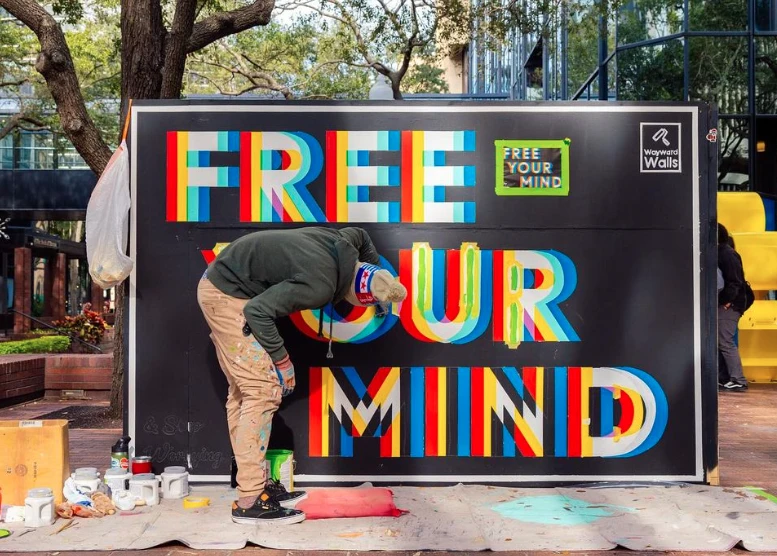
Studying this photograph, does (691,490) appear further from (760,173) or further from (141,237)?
(760,173)

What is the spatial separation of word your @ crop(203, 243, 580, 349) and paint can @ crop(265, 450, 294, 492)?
A: 37.6 inches

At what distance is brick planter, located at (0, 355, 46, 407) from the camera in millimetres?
10023

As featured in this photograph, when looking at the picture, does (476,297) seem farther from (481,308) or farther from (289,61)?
(289,61)

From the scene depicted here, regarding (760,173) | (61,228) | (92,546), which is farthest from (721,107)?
(61,228)

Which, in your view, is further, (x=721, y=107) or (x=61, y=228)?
(x=61, y=228)

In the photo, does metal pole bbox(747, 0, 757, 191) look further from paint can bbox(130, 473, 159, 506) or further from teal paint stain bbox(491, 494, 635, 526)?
paint can bbox(130, 473, 159, 506)

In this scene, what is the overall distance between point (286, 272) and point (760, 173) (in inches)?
584

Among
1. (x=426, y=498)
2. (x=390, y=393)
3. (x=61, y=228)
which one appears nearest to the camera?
(x=426, y=498)

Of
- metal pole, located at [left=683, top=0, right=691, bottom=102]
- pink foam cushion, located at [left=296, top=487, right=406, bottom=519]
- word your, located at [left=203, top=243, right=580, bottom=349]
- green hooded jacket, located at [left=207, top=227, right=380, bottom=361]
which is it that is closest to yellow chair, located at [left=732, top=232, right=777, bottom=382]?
metal pole, located at [left=683, top=0, right=691, bottom=102]

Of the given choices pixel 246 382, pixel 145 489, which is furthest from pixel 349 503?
pixel 145 489

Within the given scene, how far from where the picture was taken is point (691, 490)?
569 centimetres

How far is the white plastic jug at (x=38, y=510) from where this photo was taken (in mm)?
4906

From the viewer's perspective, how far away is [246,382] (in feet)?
16.5

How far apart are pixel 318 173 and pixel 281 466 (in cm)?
204
